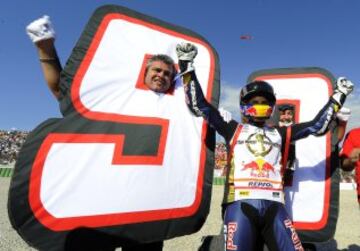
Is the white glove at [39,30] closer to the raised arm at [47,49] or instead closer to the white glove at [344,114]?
the raised arm at [47,49]

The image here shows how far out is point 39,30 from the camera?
2.69 meters

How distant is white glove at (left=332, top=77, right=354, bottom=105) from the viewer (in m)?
3.26

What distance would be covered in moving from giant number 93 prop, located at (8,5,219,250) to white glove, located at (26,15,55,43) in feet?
0.79

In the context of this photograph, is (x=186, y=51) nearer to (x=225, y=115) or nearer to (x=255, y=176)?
(x=225, y=115)

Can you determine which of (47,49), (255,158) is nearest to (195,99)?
(255,158)

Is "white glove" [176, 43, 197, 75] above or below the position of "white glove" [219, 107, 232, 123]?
above

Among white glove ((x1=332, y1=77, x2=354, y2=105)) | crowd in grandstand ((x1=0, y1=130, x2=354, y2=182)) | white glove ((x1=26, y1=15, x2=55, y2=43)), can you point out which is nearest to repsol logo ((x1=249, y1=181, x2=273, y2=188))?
white glove ((x1=332, y1=77, x2=354, y2=105))

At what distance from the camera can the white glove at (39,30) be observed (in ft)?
8.84

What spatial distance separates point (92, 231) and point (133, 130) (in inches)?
33.0

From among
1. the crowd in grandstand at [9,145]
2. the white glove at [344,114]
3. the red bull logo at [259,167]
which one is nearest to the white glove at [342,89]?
the white glove at [344,114]

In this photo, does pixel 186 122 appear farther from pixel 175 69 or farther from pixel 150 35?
pixel 150 35

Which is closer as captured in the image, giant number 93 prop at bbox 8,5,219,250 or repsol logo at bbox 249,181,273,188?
giant number 93 prop at bbox 8,5,219,250

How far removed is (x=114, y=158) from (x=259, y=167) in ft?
3.82

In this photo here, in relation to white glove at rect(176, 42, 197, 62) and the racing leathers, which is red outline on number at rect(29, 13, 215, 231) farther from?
white glove at rect(176, 42, 197, 62)
